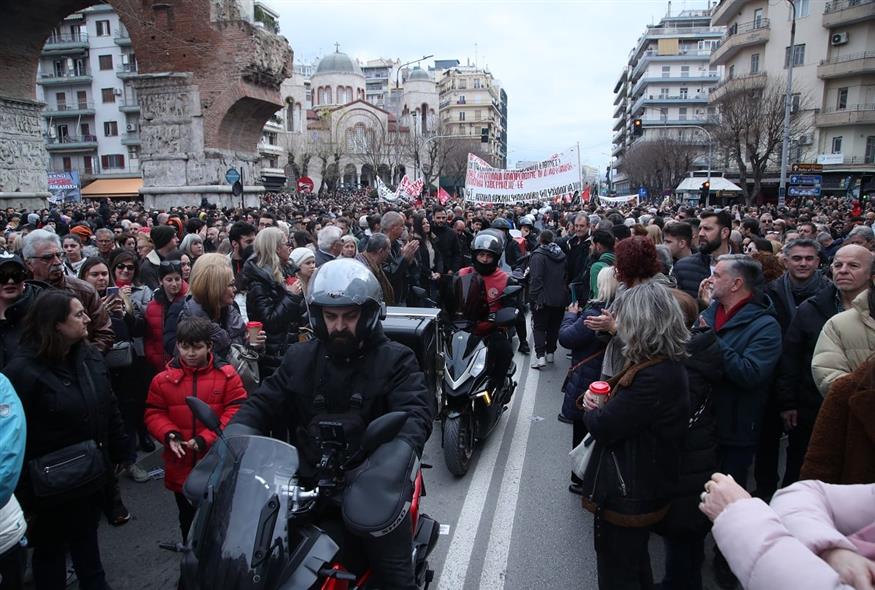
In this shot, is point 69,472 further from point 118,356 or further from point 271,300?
point 271,300

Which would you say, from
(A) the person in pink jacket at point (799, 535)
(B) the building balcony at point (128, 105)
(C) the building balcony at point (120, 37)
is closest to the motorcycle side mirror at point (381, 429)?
(A) the person in pink jacket at point (799, 535)

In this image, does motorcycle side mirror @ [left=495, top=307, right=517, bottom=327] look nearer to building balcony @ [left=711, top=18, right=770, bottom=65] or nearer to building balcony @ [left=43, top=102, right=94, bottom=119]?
building balcony @ [left=711, top=18, right=770, bottom=65]

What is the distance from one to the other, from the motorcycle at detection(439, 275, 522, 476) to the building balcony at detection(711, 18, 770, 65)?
167 feet

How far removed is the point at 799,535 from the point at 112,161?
6261 cm

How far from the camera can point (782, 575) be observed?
1382 millimetres

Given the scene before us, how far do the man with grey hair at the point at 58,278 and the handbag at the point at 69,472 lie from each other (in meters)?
1.26

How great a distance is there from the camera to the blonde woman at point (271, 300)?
16.6 ft

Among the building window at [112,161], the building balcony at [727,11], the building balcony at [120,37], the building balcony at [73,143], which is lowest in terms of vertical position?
the building window at [112,161]

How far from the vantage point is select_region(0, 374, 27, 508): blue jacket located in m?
2.35

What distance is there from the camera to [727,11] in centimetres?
4962

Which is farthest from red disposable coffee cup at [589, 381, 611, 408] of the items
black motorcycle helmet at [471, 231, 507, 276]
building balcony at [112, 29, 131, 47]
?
building balcony at [112, 29, 131, 47]

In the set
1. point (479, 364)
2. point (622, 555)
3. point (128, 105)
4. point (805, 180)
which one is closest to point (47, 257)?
point (479, 364)

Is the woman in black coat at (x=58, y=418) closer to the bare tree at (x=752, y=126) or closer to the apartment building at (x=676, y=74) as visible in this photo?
the bare tree at (x=752, y=126)

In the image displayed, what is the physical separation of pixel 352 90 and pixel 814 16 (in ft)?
227
